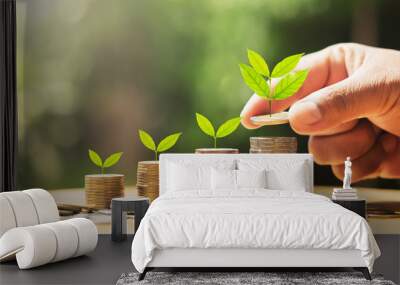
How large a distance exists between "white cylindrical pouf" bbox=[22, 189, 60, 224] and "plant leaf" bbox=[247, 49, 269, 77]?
3.14 metres

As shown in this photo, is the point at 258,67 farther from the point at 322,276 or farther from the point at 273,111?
the point at 322,276

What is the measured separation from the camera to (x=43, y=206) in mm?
5750

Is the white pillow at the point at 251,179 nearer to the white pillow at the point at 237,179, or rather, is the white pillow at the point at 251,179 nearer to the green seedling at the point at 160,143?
the white pillow at the point at 237,179

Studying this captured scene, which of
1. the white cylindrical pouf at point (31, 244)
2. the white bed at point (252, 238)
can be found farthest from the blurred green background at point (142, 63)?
the white bed at point (252, 238)

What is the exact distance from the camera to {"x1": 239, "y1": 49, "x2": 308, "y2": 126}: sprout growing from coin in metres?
7.64

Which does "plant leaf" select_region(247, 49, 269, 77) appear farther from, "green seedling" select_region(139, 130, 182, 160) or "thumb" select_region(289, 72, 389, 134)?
"green seedling" select_region(139, 130, 182, 160)

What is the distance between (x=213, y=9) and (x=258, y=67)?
90 centimetres

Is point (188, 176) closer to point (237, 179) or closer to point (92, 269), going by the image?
point (237, 179)

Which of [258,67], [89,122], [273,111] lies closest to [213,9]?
[258,67]

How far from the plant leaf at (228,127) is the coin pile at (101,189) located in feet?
4.51

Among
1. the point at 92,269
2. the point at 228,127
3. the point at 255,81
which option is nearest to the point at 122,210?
the point at 92,269

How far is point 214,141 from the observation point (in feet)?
25.8

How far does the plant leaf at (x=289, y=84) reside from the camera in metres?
7.62

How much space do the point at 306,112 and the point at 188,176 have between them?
6.52 feet
